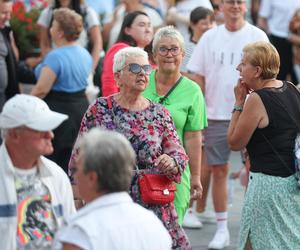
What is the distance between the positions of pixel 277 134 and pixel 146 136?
0.80 metres

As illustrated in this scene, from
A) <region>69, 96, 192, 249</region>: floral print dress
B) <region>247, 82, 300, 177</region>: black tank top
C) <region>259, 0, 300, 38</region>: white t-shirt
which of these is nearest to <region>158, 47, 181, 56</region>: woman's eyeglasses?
<region>69, 96, 192, 249</region>: floral print dress

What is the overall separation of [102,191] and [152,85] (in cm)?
287

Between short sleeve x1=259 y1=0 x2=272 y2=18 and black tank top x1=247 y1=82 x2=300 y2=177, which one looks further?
short sleeve x1=259 y1=0 x2=272 y2=18

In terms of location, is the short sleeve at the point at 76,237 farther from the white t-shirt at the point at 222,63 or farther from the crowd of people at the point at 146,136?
the white t-shirt at the point at 222,63

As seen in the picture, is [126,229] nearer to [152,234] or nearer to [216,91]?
[152,234]

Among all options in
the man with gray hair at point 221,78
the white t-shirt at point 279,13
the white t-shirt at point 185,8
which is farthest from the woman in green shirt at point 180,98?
Answer: the white t-shirt at point 279,13

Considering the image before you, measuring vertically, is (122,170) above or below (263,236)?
above

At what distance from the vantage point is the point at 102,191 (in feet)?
12.8

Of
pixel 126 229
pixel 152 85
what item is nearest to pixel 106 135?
pixel 126 229

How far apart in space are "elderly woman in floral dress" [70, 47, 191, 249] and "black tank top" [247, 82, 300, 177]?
1.53 feet

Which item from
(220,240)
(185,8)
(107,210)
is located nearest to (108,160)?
(107,210)

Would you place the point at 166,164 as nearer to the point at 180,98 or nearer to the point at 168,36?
the point at 180,98

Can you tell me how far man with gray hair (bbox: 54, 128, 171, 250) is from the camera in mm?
3777

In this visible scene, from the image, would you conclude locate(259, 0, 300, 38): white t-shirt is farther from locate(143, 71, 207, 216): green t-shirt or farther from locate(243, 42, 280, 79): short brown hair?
locate(243, 42, 280, 79): short brown hair
